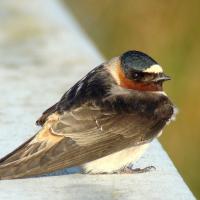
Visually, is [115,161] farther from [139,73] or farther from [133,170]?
[139,73]

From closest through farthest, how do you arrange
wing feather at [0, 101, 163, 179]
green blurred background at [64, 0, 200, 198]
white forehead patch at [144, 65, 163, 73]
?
wing feather at [0, 101, 163, 179], white forehead patch at [144, 65, 163, 73], green blurred background at [64, 0, 200, 198]

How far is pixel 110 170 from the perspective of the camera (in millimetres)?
5547

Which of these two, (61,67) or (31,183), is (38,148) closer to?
(31,183)

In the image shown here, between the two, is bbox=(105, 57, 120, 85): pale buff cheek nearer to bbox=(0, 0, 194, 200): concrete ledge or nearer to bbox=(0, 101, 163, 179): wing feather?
bbox=(0, 101, 163, 179): wing feather

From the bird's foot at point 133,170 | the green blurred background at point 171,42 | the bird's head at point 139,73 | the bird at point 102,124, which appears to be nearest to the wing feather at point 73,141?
the bird at point 102,124

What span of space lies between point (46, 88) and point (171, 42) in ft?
9.05

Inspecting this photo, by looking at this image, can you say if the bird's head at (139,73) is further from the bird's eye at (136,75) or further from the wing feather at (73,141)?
the wing feather at (73,141)

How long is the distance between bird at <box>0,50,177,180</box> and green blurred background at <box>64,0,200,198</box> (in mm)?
2370

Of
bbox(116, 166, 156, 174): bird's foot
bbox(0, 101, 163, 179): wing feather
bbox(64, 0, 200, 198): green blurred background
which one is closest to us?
bbox(0, 101, 163, 179): wing feather

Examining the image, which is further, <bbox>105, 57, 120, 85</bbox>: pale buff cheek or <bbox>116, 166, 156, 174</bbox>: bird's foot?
<bbox>105, 57, 120, 85</bbox>: pale buff cheek

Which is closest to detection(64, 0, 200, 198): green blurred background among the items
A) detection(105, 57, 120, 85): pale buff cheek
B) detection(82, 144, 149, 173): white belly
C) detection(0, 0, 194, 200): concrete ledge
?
detection(0, 0, 194, 200): concrete ledge

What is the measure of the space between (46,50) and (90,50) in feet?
1.45

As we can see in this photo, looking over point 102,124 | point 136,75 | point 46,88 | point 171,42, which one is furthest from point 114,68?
point 171,42

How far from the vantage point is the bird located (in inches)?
212
